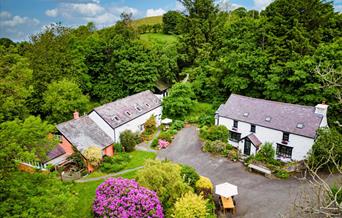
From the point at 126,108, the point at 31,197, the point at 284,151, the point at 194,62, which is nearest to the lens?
the point at 31,197

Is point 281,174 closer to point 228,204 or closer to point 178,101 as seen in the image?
point 228,204

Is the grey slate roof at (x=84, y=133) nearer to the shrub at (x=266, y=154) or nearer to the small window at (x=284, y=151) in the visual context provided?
the shrub at (x=266, y=154)

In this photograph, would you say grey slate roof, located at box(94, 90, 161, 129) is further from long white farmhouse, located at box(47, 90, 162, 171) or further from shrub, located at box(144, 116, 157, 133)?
shrub, located at box(144, 116, 157, 133)

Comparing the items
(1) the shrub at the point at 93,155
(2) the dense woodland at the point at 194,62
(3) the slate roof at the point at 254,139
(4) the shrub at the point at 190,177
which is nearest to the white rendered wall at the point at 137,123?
(1) the shrub at the point at 93,155

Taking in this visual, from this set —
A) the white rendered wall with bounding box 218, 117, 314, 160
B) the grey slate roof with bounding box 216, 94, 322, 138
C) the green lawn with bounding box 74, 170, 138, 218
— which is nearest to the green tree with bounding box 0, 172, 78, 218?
the green lawn with bounding box 74, 170, 138, 218

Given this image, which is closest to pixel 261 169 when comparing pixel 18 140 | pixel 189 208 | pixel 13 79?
pixel 189 208
